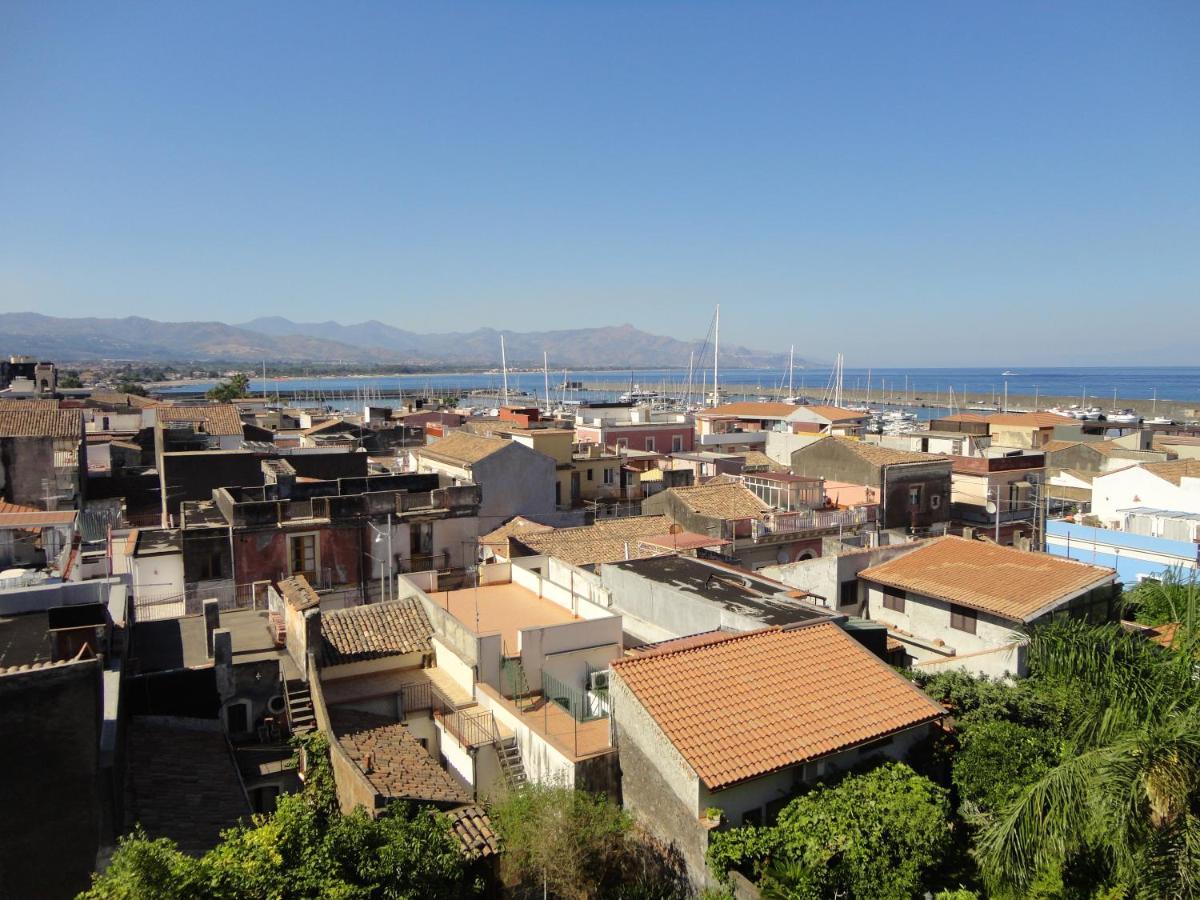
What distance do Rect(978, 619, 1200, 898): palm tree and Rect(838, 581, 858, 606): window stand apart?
31.4 ft

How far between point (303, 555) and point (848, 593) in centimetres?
1583

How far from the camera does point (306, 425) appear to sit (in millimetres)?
68375

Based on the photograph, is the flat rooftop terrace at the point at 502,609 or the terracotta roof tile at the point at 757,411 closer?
the flat rooftop terrace at the point at 502,609

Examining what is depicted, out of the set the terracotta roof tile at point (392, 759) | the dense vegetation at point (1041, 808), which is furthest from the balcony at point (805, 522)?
the terracotta roof tile at point (392, 759)

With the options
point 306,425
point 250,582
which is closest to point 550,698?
point 250,582

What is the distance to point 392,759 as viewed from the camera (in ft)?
42.9

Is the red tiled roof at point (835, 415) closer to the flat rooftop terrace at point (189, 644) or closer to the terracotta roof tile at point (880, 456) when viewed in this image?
the terracotta roof tile at point (880, 456)

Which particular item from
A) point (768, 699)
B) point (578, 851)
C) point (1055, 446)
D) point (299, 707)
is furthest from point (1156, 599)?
point (1055, 446)

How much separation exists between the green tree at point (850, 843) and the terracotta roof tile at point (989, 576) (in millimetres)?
8235

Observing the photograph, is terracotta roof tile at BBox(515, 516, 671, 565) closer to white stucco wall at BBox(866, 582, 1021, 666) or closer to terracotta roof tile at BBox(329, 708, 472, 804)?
white stucco wall at BBox(866, 582, 1021, 666)

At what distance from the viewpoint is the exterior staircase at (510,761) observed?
44.0 ft

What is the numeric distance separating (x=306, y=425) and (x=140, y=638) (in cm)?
5359

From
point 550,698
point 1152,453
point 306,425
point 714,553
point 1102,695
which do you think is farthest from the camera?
point 306,425

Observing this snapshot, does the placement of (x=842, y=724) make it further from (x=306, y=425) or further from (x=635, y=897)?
(x=306, y=425)
